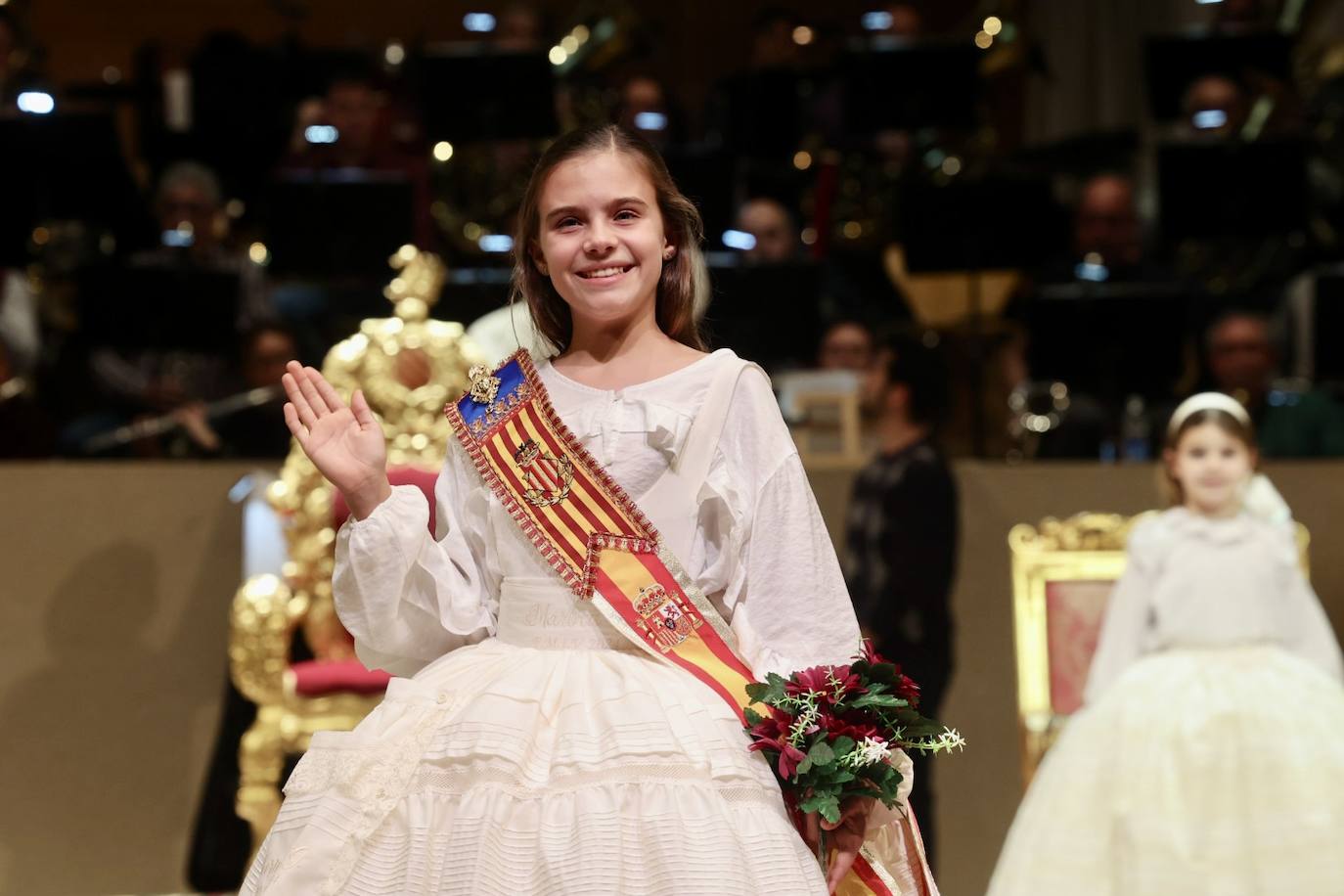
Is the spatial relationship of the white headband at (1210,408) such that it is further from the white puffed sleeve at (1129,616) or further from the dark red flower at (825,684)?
the dark red flower at (825,684)

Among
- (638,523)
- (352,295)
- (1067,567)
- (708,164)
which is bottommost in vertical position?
(1067,567)

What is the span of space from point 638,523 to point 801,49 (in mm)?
4937

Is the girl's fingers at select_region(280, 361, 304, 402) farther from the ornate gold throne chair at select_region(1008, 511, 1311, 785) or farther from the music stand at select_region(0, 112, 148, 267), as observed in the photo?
the music stand at select_region(0, 112, 148, 267)

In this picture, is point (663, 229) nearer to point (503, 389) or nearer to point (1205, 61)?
point (503, 389)

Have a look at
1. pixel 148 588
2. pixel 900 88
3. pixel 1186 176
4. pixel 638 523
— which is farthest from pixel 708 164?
pixel 638 523

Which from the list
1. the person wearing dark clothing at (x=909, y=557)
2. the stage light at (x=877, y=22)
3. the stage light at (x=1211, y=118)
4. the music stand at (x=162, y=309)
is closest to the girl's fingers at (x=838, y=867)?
the person wearing dark clothing at (x=909, y=557)

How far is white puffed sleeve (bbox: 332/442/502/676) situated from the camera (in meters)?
1.99

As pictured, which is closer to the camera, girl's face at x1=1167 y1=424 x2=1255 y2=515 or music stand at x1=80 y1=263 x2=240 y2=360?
girl's face at x1=1167 y1=424 x2=1255 y2=515

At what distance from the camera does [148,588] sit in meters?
5.04

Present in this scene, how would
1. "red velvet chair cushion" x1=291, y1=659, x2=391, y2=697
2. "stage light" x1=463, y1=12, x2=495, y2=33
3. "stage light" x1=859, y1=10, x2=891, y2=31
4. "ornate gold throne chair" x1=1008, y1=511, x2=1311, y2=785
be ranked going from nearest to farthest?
1. "red velvet chair cushion" x1=291, y1=659, x2=391, y2=697
2. "ornate gold throne chair" x1=1008, y1=511, x2=1311, y2=785
3. "stage light" x1=859, y1=10, x2=891, y2=31
4. "stage light" x1=463, y1=12, x2=495, y2=33

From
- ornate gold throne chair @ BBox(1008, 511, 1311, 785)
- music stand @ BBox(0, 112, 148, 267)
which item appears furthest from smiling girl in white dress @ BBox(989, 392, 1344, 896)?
music stand @ BBox(0, 112, 148, 267)

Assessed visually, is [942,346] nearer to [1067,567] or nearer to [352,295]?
[1067,567]

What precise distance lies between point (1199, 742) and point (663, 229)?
292 cm

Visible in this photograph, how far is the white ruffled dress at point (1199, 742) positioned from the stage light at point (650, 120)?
220 centimetres
